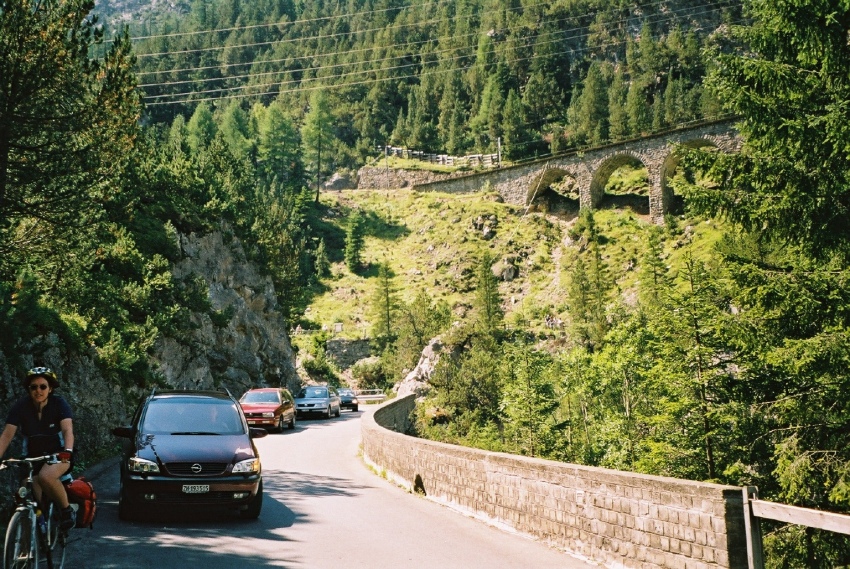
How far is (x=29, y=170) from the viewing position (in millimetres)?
13242

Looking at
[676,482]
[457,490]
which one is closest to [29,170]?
[457,490]

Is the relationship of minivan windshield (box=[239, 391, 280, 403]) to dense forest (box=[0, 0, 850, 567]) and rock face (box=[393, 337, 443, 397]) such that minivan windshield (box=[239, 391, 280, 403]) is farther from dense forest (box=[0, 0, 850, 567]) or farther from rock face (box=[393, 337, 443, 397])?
rock face (box=[393, 337, 443, 397])

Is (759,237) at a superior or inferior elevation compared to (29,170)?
inferior

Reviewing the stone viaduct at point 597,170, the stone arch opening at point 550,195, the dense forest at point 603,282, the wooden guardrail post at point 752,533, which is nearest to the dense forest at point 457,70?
the stone arch opening at point 550,195

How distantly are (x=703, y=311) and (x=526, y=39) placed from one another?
160012mm

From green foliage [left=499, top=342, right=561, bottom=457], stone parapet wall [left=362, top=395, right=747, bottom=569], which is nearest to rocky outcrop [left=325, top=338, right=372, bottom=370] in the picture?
green foliage [left=499, top=342, right=561, bottom=457]

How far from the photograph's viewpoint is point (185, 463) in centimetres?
957

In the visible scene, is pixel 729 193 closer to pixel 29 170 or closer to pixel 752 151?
pixel 752 151

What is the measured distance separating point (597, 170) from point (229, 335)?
222ft

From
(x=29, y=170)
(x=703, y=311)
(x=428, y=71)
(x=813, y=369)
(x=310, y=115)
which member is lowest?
(x=813, y=369)

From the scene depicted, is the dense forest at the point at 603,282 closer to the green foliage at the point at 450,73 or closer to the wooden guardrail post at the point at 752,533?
the wooden guardrail post at the point at 752,533

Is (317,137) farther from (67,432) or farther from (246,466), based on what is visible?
(67,432)

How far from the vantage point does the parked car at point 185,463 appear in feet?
31.1

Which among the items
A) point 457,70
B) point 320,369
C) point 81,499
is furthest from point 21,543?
point 457,70
